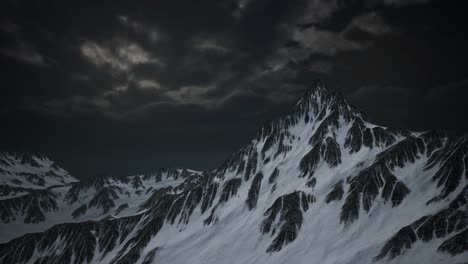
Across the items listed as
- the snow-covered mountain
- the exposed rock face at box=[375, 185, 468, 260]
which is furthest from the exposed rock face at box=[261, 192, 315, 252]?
the exposed rock face at box=[375, 185, 468, 260]

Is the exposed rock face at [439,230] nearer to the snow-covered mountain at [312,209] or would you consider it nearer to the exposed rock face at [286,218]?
the snow-covered mountain at [312,209]

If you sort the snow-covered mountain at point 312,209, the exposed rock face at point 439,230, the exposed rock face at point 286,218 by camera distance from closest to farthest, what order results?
the exposed rock face at point 439,230
the snow-covered mountain at point 312,209
the exposed rock face at point 286,218

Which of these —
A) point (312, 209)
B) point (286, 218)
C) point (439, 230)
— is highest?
point (286, 218)

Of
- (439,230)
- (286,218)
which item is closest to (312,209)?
(286,218)

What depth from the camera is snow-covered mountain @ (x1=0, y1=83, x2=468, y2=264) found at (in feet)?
261

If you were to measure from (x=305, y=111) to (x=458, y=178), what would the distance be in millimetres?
118484

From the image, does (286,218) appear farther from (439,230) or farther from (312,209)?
(439,230)

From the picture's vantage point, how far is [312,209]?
118 m

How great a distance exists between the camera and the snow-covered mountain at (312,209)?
79.5 m

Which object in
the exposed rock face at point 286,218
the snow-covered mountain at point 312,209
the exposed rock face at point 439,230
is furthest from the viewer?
the exposed rock face at point 286,218

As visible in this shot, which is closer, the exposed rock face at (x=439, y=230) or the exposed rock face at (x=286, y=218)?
the exposed rock face at (x=439, y=230)

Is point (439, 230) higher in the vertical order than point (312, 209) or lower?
lower

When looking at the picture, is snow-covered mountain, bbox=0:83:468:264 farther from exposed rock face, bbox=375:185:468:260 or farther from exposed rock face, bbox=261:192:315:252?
exposed rock face, bbox=261:192:315:252

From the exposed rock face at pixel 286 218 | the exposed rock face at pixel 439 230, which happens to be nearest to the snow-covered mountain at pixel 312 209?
the exposed rock face at pixel 439 230
